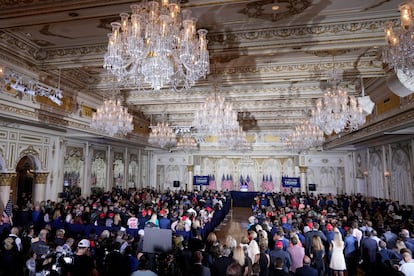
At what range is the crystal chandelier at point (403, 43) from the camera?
3965 mm

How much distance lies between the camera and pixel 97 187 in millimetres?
15898

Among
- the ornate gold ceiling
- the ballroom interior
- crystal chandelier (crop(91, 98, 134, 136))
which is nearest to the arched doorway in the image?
the ballroom interior

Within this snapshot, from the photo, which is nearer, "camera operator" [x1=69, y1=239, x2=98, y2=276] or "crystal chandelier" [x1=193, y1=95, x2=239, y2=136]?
"camera operator" [x1=69, y1=239, x2=98, y2=276]

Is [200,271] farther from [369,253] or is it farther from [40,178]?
[40,178]

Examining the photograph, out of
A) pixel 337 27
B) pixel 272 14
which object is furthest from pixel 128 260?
pixel 337 27

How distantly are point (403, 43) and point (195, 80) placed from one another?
6.22m

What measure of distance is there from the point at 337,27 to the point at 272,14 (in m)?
1.58

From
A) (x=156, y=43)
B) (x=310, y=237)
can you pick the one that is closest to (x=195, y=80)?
(x=156, y=43)

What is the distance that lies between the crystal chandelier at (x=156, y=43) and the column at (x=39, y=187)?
9.13 metres

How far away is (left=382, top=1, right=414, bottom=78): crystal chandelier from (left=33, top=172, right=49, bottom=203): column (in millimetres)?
12856

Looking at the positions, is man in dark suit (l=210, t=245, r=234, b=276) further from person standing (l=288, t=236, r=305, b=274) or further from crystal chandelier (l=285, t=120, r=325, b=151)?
crystal chandelier (l=285, t=120, r=325, b=151)

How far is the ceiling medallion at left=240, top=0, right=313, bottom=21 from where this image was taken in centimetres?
536

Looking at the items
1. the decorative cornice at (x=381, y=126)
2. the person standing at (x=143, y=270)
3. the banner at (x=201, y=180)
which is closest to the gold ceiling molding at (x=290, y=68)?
the decorative cornice at (x=381, y=126)

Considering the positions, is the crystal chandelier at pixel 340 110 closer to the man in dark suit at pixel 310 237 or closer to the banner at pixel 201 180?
the man in dark suit at pixel 310 237
